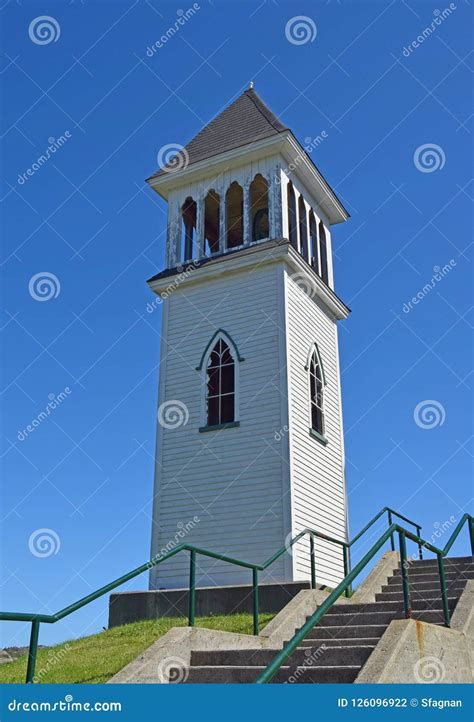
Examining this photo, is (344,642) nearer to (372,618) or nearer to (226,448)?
(372,618)

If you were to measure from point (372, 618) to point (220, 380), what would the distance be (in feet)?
24.4

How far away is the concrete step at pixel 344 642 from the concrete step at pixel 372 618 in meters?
0.46

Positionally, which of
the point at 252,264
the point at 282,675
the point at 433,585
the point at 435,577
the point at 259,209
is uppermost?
the point at 259,209

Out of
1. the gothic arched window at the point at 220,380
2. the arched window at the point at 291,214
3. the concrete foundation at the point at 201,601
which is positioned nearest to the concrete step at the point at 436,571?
the concrete foundation at the point at 201,601

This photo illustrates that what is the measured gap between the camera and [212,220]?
741 inches

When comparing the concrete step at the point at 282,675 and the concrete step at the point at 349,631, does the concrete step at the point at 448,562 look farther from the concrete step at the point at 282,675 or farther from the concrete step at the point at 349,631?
the concrete step at the point at 282,675

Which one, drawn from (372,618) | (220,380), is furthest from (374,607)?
(220,380)

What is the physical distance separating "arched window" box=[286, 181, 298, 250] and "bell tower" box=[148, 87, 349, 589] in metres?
0.05

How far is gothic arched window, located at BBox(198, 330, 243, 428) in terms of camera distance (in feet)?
49.8

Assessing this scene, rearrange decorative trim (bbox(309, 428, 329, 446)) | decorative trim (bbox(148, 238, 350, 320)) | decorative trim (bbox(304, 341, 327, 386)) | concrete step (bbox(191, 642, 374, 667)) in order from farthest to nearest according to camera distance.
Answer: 1. decorative trim (bbox(304, 341, 327, 386))
2. decorative trim (bbox(148, 238, 350, 320))
3. decorative trim (bbox(309, 428, 329, 446))
4. concrete step (bbox(191, 642, 374, 667))

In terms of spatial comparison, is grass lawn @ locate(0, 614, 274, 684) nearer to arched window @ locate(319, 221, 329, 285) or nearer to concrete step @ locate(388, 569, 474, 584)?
concrete step @ locate(388, 569, 474, 584)

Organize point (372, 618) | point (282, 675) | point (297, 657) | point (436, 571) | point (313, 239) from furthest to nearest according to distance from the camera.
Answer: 1. point (313, 239)
2. point (436, 571)
3. point (372, 618)
4. point (297, 657)
5. point (282, 675)

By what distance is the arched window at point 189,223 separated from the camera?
17609 millimetres

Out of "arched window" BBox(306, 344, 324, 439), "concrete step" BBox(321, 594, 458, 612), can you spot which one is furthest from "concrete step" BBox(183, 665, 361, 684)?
"arched window" BBox(306, 344, 324, 439)
